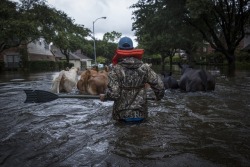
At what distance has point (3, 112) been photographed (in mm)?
7219

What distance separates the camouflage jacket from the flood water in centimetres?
40

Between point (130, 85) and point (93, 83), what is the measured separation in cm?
516

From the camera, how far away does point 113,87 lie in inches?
187

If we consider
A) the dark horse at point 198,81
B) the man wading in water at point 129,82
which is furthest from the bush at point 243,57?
the man wading in water at point 129,82

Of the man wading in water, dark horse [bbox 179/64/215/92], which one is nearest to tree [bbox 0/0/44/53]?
dark horse [bbox 179/64/215/92]

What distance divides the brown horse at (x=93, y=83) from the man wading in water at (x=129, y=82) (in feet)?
15.8

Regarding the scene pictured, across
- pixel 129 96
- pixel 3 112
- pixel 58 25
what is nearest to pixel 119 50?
pixel 129 96

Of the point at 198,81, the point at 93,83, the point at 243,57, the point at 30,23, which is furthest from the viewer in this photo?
the point at 243,57

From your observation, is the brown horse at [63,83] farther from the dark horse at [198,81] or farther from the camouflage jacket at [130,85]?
the camouflage jacket at [130,85]

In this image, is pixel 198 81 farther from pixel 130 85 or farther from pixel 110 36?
pixel 110 36

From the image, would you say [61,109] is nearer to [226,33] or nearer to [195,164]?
[195,164]

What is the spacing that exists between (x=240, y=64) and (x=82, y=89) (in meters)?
30.8

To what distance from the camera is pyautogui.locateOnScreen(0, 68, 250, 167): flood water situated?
3742 mm

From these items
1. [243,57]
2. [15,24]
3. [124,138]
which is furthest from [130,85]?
[243,57]
